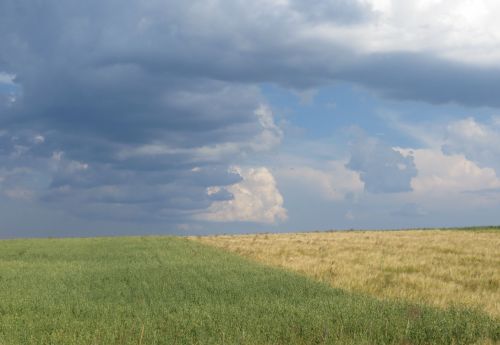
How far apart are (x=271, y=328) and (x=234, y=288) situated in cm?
568

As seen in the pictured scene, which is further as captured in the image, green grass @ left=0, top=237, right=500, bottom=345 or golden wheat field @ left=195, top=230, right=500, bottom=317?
golden wheat field @ left=195, top=230, right=500, bottom=317

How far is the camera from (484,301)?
16.3 meters

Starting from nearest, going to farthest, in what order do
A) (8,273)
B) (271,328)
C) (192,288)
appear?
(271,328) → (192,288) → (8,273)

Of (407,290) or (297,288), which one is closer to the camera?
(297,288)

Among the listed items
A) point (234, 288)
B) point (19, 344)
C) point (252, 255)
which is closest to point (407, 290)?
point (234, 288)

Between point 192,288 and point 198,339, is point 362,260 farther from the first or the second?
point 198,339

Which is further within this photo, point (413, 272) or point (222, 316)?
point (413, 272)

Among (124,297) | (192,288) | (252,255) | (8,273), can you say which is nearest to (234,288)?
(192,288)

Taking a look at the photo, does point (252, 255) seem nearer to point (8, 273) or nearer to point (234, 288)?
point (8, 273)

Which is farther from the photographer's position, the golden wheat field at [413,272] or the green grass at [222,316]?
the golden wheat field at [413,272]

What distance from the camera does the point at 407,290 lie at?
1809 cm

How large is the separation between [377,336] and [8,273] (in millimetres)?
18407

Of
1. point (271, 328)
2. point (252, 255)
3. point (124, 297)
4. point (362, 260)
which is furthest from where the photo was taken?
point (252, 255)

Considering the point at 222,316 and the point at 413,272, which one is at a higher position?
the point at 222,316
